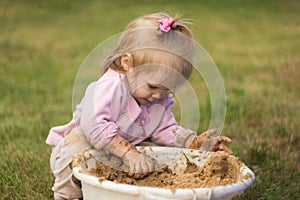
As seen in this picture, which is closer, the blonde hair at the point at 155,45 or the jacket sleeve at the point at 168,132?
the blonde hair at the point at 155,45

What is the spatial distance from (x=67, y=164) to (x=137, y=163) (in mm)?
409

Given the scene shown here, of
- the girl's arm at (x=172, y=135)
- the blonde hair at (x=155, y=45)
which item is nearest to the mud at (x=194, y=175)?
the girl's arm at (x=172, y=135)

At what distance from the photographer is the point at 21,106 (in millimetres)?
4508

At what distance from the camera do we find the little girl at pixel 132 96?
2.43 meters

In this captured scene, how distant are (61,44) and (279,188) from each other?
471 centimetres

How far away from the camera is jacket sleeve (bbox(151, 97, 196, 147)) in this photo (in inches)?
111

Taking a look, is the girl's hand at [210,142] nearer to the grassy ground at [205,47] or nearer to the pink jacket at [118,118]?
the pink jacket at [118,118]

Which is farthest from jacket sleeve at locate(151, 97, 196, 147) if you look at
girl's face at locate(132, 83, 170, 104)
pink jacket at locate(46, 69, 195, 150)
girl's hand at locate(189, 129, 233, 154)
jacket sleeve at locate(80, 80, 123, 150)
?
jacket sleeve at locate(80, 80, 123, 150)

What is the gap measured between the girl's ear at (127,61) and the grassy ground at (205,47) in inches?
16.0

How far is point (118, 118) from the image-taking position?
2.57 metres

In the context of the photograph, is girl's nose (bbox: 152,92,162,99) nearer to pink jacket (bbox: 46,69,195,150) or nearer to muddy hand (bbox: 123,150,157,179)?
pink jacket (bbox: 46,69,195,150)

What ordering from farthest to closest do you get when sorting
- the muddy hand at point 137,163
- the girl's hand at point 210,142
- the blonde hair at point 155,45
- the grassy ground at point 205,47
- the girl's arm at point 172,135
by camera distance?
1. the grassy ground at point 205,47
2. the girl's arm at point 172,135
3. the girl's hand at point 210,142
4. the blonde hair at point 155,45
5. the muddy hand at point 137,163

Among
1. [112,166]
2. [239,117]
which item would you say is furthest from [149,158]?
[239,117]

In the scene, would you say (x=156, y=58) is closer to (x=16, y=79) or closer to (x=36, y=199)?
(x=36, y=199)
